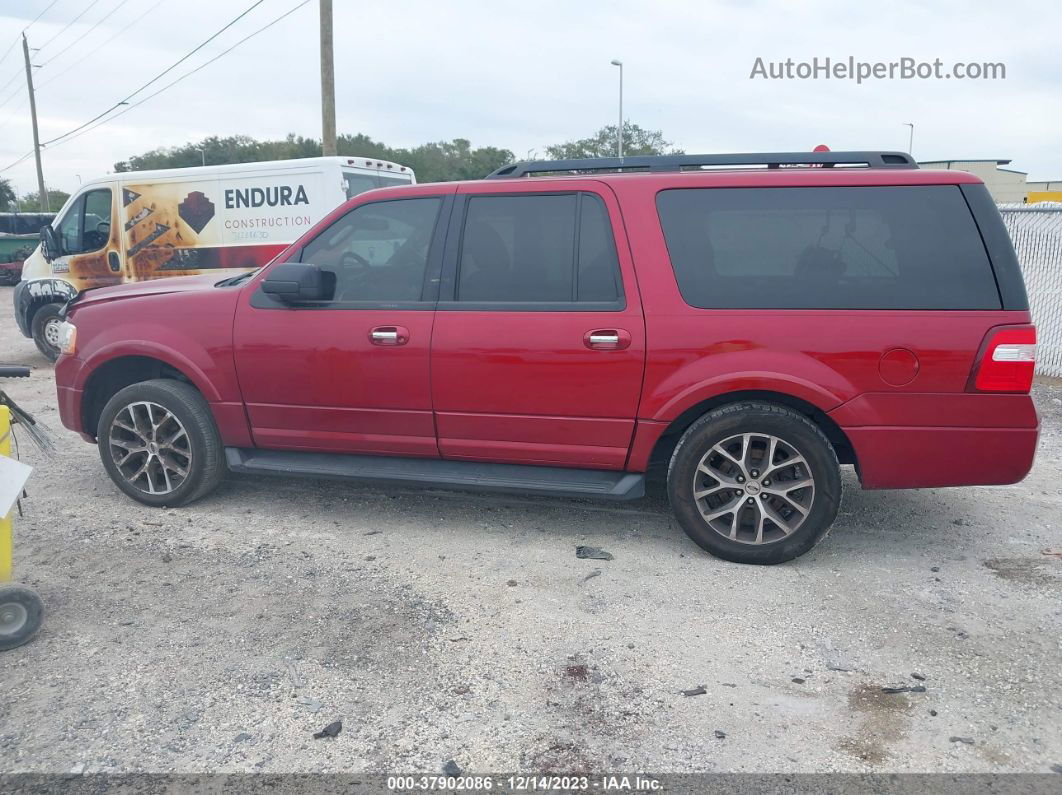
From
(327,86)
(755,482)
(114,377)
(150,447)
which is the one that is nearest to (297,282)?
(150,447)

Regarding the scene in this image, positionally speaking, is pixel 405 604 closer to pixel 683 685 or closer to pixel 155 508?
pixel 683 685

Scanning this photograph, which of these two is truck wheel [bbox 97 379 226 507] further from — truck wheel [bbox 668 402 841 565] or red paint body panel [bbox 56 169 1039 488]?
truck wheel [bbox 668 402 841 565]

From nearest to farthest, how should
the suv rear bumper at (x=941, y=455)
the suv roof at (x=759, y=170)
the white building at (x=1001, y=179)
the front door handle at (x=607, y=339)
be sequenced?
the suv rear bumper at (x=941, y=455), the suv roof at (x=759, y=170), the front door handle at (x=607, y=339), the white building at (x=1001, y=179)

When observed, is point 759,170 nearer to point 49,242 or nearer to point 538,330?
point 538,330

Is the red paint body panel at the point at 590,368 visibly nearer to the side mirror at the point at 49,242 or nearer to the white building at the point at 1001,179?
the side mirror at the point at 49,242

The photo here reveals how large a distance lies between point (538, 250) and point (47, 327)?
9340mm

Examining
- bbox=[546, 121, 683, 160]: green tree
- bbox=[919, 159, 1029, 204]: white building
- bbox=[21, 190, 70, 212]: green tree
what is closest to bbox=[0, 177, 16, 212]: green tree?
bbox=[21, 190, 70, 212]: green tree

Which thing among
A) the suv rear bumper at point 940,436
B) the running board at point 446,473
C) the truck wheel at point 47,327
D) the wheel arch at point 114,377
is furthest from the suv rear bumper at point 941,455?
the truck wheel at point 47,327

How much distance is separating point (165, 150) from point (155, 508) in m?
64.0

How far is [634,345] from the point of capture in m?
4.06

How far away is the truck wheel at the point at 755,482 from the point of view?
13.0 feet

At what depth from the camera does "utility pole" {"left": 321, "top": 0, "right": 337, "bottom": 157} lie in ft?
48.0

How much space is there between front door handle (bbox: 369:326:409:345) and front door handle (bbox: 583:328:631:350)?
0.98m

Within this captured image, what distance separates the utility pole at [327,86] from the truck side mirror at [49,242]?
507cm
